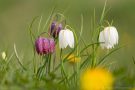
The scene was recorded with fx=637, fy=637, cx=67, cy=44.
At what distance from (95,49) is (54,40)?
0.35 meters

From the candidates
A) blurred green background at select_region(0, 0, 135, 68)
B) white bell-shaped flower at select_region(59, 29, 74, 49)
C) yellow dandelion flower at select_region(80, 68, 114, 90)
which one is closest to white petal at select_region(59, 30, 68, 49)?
white bell-shaped flower at select_region(59, 29, 74, 49)

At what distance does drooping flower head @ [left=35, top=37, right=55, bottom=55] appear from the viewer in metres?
3.81

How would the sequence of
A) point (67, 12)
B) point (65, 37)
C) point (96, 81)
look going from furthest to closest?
1. point (67, 12)
2. point (65, 37)
3. point (96, 81)

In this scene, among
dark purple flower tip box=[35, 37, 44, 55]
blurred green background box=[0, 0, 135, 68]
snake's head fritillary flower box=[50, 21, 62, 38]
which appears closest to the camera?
dark purple flower tip box=[35, 37, 44, 55]

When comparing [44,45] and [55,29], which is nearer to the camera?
[44,45]

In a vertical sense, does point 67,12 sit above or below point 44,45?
above

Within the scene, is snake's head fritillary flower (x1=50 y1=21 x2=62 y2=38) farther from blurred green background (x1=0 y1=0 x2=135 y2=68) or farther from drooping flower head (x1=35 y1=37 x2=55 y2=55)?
blurred green background (x1=0 y1=0 x2=135 y2=68)

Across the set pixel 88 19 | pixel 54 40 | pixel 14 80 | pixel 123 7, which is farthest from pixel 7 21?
pixel 14 80

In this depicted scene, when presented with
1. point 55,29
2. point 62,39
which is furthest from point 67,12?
point 62,39

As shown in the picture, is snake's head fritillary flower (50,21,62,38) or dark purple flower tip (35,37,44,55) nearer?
dark purple flower tip (35,37,44,55)

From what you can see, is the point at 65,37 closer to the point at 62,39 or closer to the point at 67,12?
the point at 62,39

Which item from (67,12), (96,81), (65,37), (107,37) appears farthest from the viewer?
(67,12)

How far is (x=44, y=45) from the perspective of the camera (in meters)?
3.83

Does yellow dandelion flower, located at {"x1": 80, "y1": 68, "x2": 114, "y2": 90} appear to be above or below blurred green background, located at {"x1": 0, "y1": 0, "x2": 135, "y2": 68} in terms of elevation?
below
